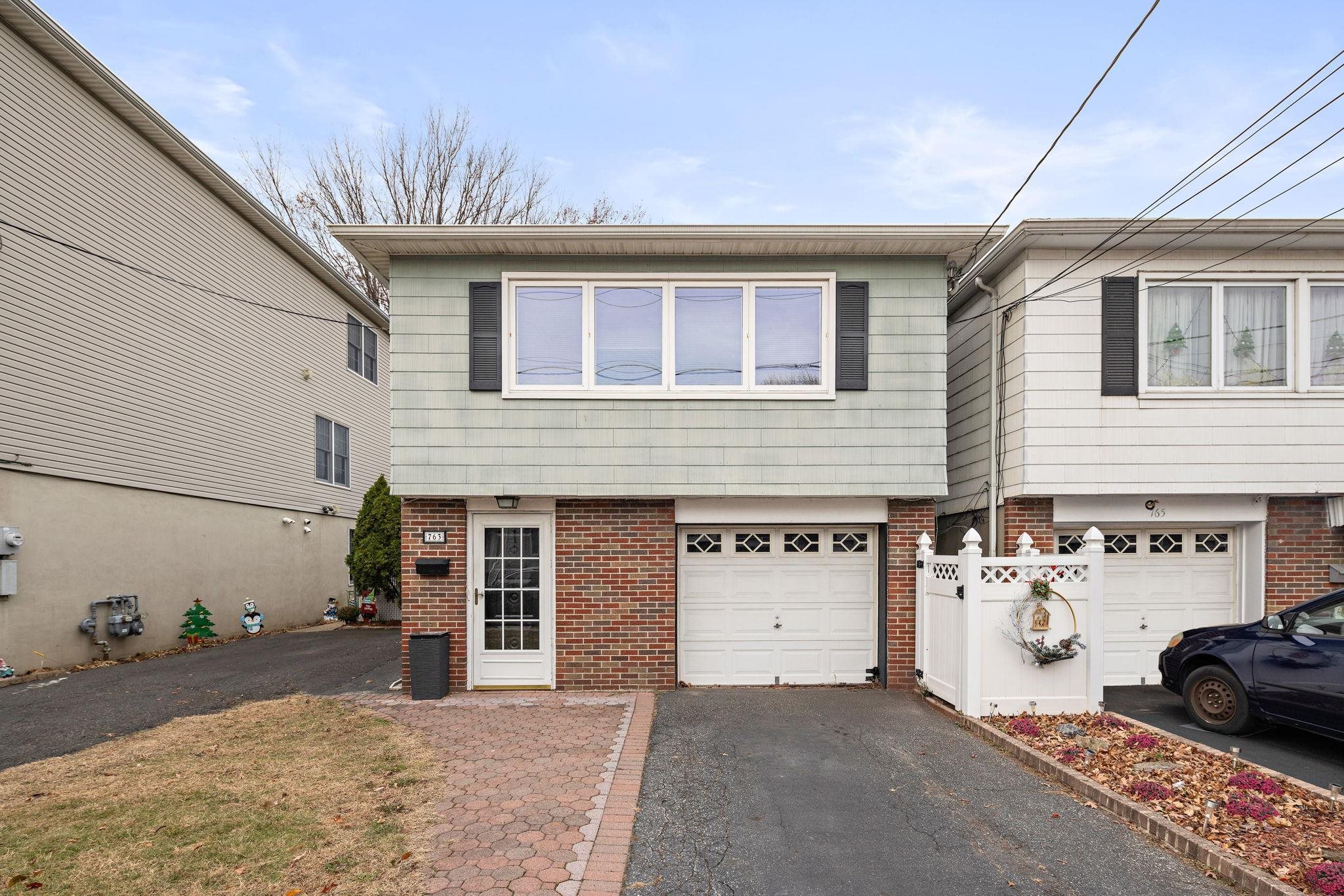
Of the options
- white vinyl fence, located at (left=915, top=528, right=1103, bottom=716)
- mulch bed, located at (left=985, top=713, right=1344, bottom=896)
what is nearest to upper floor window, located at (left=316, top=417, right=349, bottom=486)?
white vinyl fence, located at (left=915, top=528, right=1103, bottom=716)

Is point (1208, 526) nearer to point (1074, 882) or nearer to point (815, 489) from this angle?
point (815, 489)

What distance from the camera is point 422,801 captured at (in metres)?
Answer: 4.91

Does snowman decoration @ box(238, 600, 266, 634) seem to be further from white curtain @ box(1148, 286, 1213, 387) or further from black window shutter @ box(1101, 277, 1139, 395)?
white curtain @ box(1148, 286, 1213, 387)

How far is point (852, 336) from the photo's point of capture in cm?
809

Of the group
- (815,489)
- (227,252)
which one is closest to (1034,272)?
(815,489)

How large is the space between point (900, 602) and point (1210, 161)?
5.19 metres

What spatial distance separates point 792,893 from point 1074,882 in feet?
4.94

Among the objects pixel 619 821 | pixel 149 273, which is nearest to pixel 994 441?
pixel 619 821

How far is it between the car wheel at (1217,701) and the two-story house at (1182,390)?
6.58 feet

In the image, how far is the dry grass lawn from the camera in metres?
3.84

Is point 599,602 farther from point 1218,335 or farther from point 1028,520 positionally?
point 1218,335

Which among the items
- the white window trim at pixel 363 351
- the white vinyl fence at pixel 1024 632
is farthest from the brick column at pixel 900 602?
the white window trim at pixel 363 351

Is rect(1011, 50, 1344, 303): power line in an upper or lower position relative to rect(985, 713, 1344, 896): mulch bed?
upper

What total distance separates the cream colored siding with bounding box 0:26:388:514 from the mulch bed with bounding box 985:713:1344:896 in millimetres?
12317
